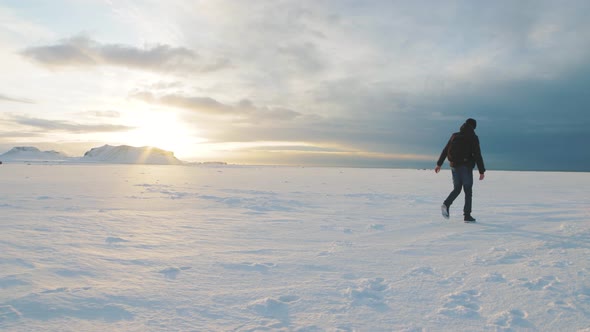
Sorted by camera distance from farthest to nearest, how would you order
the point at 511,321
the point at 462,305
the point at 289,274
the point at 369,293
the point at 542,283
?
1. the point at 289,274
2. the point at 542,283
3. the point at 369,293
4. the point at 462,305
5. the point at 511,321

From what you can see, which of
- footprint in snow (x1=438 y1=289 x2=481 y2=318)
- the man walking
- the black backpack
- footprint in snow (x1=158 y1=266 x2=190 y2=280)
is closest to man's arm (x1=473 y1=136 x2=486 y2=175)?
the man walking

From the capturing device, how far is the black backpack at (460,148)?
6.09 m

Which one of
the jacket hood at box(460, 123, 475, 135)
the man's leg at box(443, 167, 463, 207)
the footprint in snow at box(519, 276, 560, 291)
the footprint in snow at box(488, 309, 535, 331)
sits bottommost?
the footprint in snow at box(488, 309, 535, 331)

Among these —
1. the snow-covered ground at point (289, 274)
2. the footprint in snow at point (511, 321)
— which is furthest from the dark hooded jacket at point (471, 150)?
the footprint in snow at point (511, 321)

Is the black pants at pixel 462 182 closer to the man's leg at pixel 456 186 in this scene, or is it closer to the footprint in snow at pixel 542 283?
the man's leg at pixel 456 186

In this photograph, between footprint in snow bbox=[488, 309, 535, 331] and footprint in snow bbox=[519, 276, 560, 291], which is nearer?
footprint in snow bbox=[488, 309, 535, 331]

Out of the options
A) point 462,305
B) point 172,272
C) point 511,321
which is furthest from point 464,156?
point 172,272

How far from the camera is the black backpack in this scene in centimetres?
609

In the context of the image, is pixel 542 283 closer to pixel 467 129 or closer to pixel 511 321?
pixel 511 321

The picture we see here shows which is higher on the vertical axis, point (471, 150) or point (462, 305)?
point (471, 150)

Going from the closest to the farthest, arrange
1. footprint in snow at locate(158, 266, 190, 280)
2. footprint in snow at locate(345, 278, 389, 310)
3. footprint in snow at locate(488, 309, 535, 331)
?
footprint in snow at locate(488, 309, 535, 331) → footprint in snow at locate(345, 278, 389, 310) → footprint in snow at locate(158, 266, 190, 280)

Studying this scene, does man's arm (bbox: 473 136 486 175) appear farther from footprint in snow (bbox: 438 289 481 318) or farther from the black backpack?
footprint in snow (bbox: 438 289 481 318)

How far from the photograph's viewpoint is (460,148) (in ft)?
20.0

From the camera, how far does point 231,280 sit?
2.90 metres
